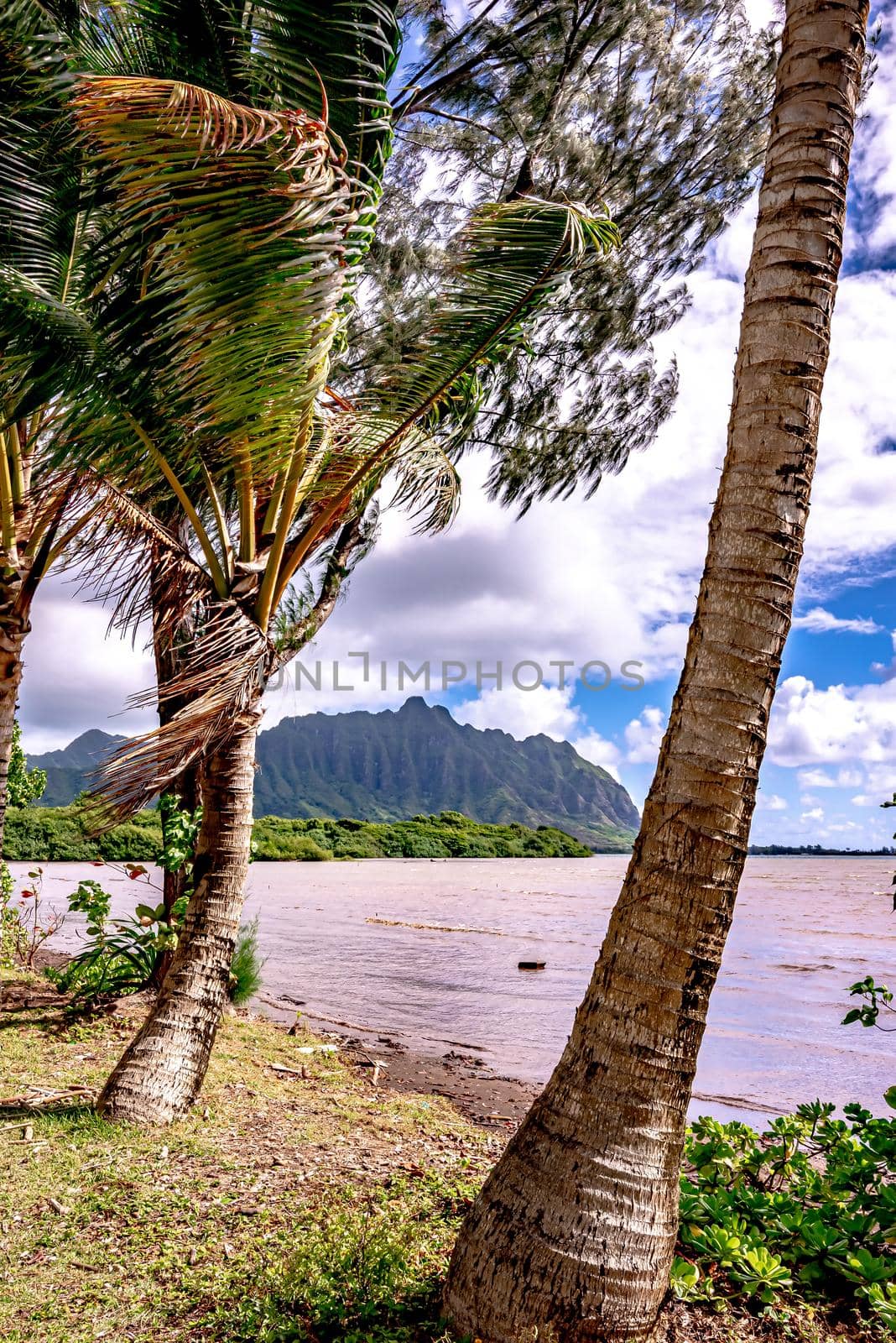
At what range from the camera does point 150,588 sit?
15.5ft

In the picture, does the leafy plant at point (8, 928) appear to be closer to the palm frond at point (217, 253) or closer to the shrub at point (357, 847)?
the palm frond at point (217, 253)

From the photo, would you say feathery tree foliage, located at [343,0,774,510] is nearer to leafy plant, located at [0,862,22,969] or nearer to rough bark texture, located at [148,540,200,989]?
rough bark texture, located at [148,540,200,989]

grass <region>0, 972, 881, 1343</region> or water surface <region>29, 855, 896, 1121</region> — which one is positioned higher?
grass <region>0, 972, 881, 1343</region>

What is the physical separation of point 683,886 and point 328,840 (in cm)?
4612

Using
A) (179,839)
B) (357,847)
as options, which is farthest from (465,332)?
(357,847)

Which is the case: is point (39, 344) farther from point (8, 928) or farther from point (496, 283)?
point (8, 928)

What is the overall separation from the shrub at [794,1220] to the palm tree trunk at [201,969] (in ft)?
7.99

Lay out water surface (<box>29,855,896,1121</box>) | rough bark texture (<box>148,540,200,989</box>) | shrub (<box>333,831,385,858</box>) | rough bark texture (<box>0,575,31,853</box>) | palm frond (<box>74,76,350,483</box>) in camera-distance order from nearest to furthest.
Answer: palm frond (<box>74,76,350,483</box>), rough bark texture (<box>0,575,31,853</box>), rough bark texture (<box>148,540,200,989</box>), water surface (<box>29,855,896,1121</box>), shrub (<box>333,831,385,858</box>)

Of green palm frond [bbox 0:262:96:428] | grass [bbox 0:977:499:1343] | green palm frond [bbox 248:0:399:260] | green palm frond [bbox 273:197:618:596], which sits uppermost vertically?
green palm frond [bbox 248:0:399:260]

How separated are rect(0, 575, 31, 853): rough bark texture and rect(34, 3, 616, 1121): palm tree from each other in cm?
65

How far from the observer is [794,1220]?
2912 millimetres

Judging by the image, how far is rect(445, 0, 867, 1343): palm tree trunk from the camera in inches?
90.9

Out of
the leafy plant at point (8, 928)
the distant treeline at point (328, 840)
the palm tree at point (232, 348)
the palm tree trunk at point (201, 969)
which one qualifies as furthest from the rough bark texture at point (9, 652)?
the distant treeline at point (328, 840)

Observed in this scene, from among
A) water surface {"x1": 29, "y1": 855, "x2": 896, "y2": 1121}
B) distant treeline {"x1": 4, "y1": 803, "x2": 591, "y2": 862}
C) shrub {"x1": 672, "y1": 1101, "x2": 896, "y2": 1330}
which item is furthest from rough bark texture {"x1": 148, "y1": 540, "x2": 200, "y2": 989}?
distant treeline {"x1": 4, "y1": 803, "x2": 591, "y2": 862}
